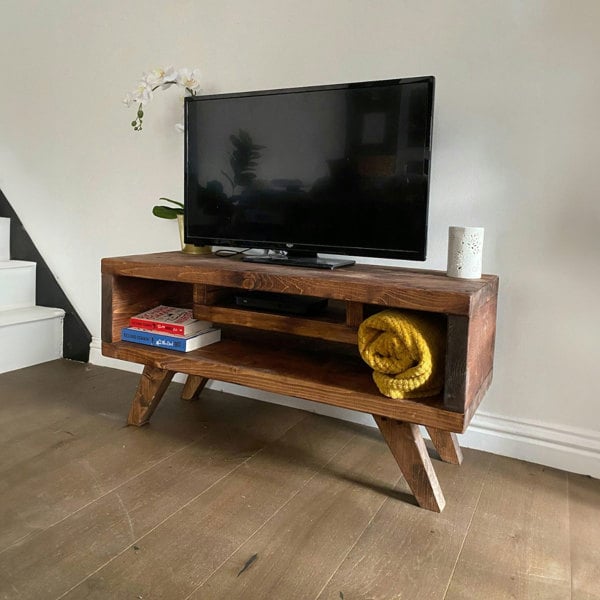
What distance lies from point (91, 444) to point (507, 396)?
3.81 feet

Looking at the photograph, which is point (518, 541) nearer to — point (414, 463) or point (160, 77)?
point (414, 463)

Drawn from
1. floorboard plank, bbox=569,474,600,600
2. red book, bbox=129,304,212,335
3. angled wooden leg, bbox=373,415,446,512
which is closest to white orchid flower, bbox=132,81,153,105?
red book, bbox=129,304,212,335

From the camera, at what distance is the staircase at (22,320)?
7.07ft

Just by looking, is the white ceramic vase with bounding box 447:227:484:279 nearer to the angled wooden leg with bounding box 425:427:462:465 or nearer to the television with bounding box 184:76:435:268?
the television with bounding box 184:76:435:268

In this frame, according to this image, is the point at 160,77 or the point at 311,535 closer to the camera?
the point at 311,535

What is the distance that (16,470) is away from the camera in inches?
53.6

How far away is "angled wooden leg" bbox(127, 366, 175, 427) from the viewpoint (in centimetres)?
163

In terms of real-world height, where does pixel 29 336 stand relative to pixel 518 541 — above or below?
above

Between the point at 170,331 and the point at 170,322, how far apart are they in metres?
0.03

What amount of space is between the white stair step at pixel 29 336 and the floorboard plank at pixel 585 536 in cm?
196

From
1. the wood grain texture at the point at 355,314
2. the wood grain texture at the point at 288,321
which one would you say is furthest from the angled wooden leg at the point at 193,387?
the wood grain texture at the point at 355,314

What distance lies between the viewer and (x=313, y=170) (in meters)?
1.47

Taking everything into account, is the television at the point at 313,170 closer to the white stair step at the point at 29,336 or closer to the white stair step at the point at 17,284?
the white stair step at the point at 29,336

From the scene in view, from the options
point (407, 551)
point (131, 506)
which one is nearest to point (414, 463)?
point (407, 551)
